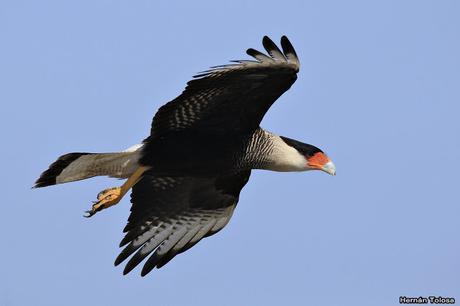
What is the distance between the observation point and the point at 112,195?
10.5 meters

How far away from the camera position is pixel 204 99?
32.6ft

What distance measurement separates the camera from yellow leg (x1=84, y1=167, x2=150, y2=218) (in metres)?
10.5

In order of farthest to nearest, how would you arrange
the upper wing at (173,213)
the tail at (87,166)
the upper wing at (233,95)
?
the upper wing at (173,213), the tail at (87,166), the upper wing at (233,95)

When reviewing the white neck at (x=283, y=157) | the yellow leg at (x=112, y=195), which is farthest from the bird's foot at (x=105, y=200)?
the white neck at (x=283, y=157)

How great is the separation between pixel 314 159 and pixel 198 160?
105cm

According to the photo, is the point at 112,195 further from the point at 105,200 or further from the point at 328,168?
the point at 328,168

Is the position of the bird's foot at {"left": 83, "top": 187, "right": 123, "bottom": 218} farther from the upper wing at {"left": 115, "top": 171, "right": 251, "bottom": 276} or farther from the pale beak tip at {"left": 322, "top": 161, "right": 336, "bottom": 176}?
the pale beak tip at {"left": 322, "top": 161, "right": 336, "bottom": 176}

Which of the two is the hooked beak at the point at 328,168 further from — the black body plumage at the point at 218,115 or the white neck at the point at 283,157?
the black body plumage at the point at 218,115

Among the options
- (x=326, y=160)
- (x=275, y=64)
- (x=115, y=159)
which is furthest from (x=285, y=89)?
(x=115, y=159)

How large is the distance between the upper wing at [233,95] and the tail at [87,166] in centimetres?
37

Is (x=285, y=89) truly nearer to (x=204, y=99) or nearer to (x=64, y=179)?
(x=204, y=99)

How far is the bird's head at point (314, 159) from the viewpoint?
1044 cm

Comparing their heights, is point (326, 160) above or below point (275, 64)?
below

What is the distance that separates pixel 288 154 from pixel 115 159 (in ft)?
5.07
